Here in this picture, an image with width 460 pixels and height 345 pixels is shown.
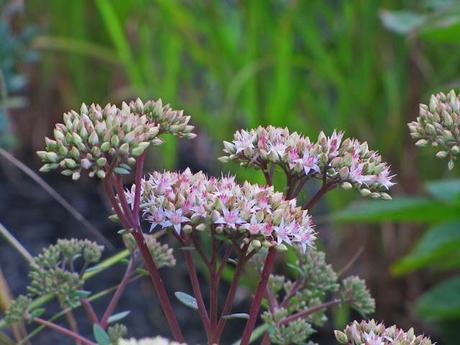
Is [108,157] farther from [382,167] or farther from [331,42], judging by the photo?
[331,42]

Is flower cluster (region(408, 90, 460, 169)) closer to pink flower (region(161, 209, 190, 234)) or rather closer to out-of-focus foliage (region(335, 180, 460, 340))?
pink flower (region(161, 209, 190, 234))

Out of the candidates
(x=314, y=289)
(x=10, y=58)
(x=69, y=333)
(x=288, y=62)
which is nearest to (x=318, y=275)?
(x=314, y=289)

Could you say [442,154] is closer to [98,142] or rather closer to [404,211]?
[98,142]

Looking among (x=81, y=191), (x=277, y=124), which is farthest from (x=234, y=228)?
(x=81, y=191)

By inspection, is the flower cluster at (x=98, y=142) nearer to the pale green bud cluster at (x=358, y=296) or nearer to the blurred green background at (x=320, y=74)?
the pale green bud cluster at (x=358, y=296)

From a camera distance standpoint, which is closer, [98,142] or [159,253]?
[98,142]

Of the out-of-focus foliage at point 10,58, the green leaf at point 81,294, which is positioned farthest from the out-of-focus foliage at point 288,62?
the green leaf at point 81,294
